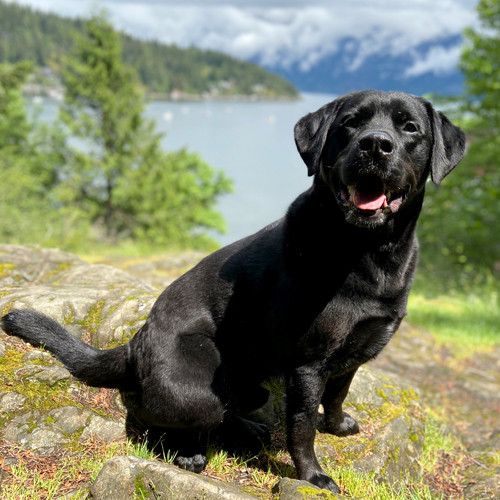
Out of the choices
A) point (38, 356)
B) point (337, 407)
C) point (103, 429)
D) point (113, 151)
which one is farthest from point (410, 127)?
point (113, 151)

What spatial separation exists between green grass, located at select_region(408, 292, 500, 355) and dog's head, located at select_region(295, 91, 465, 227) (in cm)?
566

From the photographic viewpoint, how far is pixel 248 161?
58625 millimetres

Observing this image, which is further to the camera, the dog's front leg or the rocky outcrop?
the dog's front leg

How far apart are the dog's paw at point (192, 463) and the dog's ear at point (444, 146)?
2250 mm

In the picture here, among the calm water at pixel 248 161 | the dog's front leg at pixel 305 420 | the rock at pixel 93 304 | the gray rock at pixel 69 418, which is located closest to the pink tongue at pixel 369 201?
the dog's front leg at pixel 305 420

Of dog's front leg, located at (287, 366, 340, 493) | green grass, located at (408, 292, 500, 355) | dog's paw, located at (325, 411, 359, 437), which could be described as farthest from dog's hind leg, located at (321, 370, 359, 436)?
green grass, located at (408, 292, 500, 355)

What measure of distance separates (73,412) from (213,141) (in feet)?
226

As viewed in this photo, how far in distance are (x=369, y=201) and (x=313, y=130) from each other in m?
0.68

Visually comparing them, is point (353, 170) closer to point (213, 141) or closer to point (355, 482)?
point (355, 482)

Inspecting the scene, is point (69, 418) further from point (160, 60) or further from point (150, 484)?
point (160, 60)

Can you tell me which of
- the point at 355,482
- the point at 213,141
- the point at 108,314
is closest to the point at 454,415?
the point at 355,482

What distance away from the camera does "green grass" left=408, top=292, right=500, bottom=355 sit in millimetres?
Answer: 8906

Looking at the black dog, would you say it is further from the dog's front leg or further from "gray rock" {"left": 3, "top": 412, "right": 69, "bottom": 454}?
"gray rock" {"left": 3, "top": 412, "right": 69, "bottom": 454}

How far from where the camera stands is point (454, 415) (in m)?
5.89
